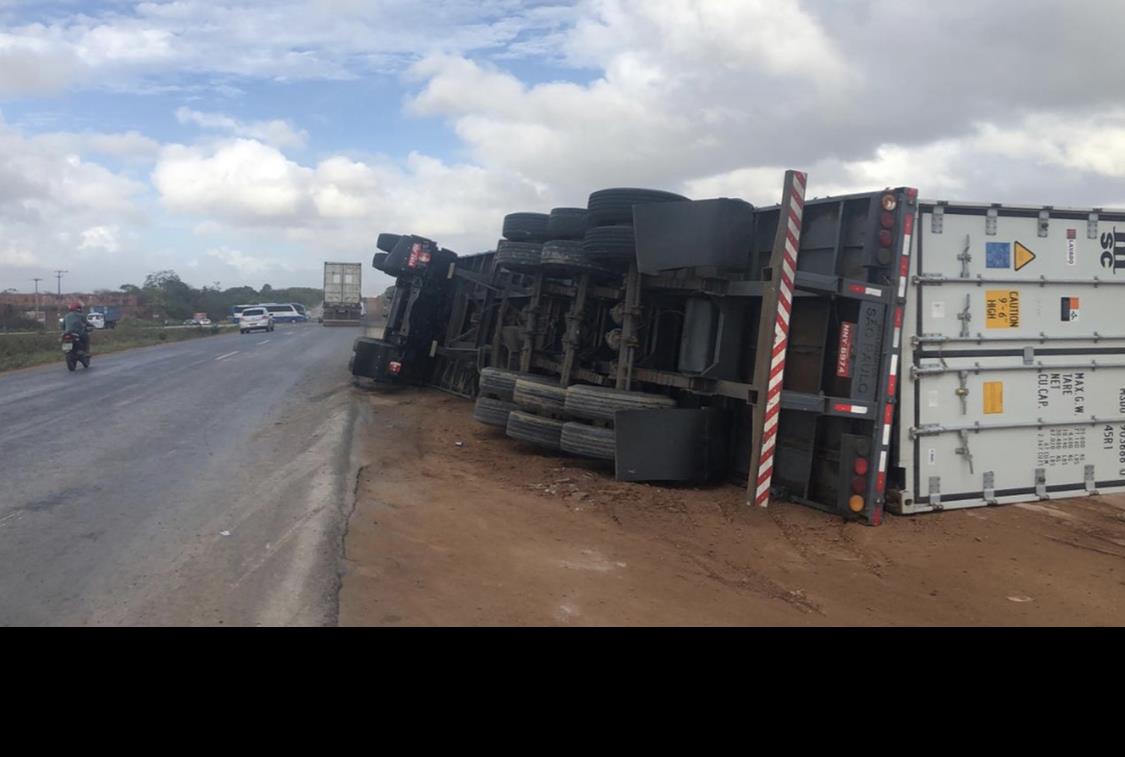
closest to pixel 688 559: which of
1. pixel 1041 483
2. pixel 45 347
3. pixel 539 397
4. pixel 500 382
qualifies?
pixel 539 397

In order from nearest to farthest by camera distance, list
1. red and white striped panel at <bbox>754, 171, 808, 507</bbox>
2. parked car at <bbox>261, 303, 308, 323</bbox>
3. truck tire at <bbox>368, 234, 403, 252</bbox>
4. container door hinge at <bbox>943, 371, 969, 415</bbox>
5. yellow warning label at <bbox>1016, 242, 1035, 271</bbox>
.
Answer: red and white striped panel at <bbox>754, 171, 808, 507</bbox> < container door hinge at <bbox>943, 371, 969, 415</bbox> < yellow warning label at <bbox>1016, 242, 1035, 271</bbox> < truck tire at <bbox>368, 234, 403, 252</bbox> < parked car at <bbox>261, 303, 308, 323</bbox>

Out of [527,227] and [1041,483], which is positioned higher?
[527,227]

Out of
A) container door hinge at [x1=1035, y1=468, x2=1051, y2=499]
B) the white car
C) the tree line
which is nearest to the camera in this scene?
container door hinge at [x1=1035, y1=468, x2=1051, y2=499]

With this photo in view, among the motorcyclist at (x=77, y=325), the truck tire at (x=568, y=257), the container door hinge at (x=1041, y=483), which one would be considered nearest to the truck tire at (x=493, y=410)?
the truck tire at (x=568, y=257)

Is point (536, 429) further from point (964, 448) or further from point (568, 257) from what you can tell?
point (964, 448)

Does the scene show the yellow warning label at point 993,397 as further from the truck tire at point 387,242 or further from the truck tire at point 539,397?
the truck tire at point 387,242

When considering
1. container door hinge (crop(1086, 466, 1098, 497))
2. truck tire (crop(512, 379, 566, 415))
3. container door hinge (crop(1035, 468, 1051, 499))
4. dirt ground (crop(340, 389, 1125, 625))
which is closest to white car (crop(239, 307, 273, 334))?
truck tire (crop(512, 379, 566, 415))

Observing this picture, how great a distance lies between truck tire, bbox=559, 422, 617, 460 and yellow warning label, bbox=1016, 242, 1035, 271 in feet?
13.2

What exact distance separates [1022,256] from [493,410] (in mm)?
5991

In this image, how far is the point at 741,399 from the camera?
26.3ft

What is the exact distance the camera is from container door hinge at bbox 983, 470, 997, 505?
7.53m

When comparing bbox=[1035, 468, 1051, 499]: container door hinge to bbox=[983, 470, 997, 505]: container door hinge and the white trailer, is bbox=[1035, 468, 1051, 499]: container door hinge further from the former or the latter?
the white trailer

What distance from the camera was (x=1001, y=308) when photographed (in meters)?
7.55

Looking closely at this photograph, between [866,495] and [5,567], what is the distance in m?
6.35
